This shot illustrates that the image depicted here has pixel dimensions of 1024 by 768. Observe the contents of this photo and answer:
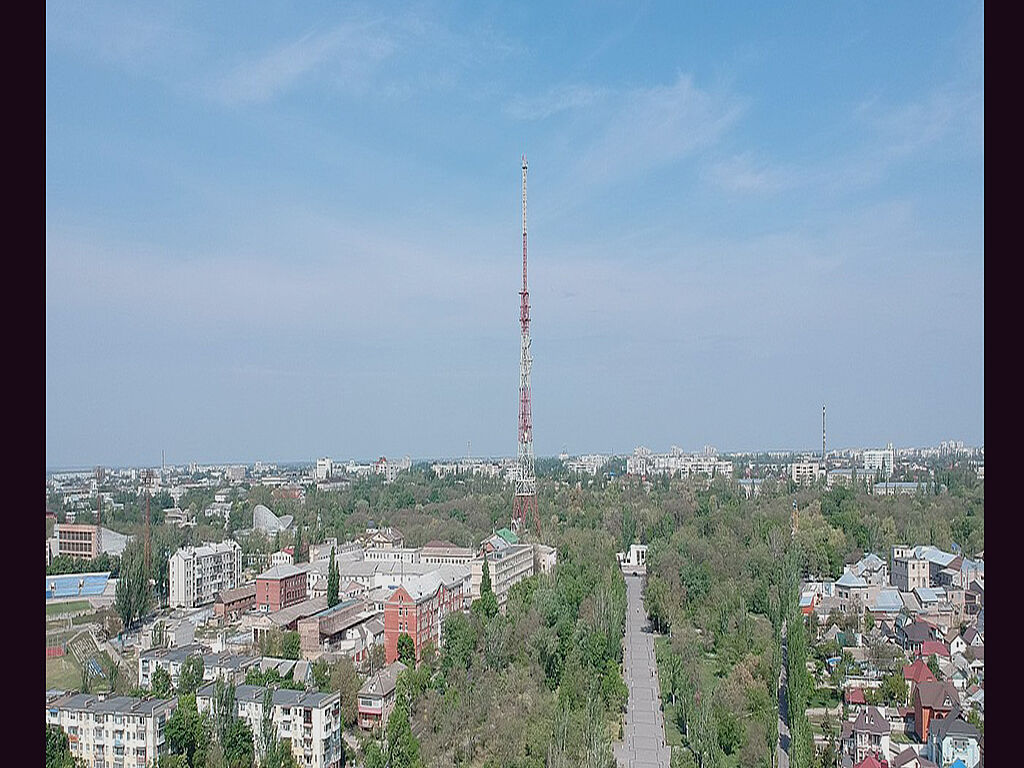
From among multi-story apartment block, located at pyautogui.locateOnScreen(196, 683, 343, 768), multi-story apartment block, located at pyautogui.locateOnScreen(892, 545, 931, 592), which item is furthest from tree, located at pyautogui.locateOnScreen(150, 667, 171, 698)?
multi-story apartment block, located at pyautogui.locateOnScreen(892, 545, 931, 592)

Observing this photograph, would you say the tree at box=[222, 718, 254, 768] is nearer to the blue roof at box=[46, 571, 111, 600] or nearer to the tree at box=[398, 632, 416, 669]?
the blue roof at box=[46, 571, 111, 600]

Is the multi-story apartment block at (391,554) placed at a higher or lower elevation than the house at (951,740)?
lower

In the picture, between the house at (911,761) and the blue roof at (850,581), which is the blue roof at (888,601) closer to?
the blue roof at (850,581)

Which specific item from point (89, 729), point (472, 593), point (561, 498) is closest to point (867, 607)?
point (472, 593)

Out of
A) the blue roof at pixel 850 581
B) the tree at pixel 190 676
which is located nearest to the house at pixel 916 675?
the blue roof at pixel 850 581

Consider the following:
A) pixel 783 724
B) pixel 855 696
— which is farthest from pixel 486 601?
pixel 855 696
